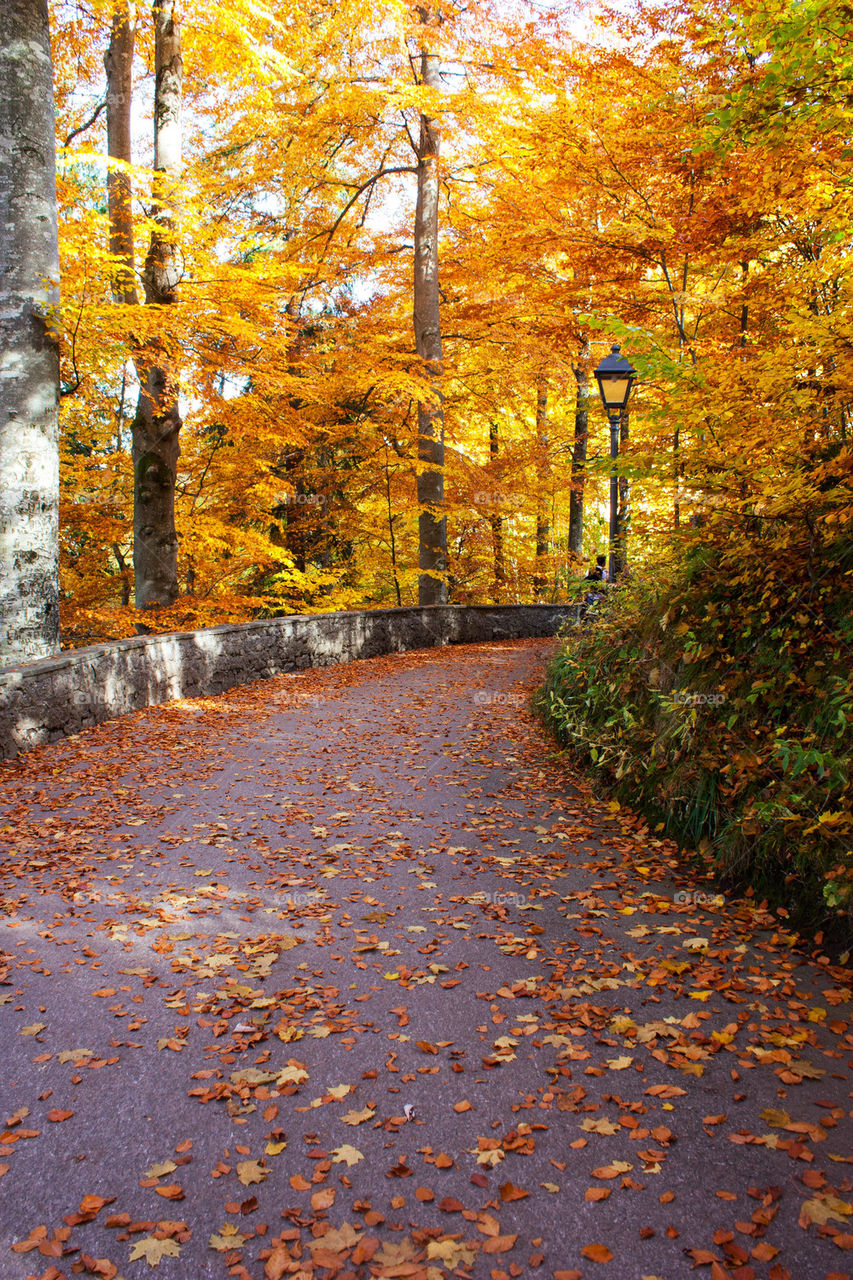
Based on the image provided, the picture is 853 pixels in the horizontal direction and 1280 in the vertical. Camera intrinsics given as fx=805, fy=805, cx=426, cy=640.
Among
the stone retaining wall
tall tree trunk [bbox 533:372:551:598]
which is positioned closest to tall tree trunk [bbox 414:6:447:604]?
the stone retaining wall

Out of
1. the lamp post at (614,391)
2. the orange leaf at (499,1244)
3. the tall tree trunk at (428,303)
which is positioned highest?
the tall tree trunk at (428,303)

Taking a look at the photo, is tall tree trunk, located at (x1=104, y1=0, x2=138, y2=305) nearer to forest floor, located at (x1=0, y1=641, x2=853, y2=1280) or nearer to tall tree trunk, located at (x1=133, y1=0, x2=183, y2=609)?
tall tree trunk, located at (x1=133, y1=0, x2=183, y2=609)

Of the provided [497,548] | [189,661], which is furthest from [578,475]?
[189,661]

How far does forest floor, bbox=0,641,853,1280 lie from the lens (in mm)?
2162

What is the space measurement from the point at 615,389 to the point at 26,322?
19.8ft

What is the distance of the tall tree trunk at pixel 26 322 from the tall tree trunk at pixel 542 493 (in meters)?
12.6

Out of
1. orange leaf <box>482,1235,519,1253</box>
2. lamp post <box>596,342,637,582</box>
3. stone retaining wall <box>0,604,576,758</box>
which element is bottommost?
orange leaf <box>482,1235,519,1253</box>

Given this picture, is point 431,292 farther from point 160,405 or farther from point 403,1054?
point 403,1054

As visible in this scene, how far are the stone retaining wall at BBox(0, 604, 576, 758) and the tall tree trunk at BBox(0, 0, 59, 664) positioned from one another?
620mm

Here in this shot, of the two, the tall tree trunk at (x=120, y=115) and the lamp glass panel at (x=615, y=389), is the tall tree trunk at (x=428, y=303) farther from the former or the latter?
the lamp glass panel at (x=615, y=389)

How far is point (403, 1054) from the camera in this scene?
9.79ft

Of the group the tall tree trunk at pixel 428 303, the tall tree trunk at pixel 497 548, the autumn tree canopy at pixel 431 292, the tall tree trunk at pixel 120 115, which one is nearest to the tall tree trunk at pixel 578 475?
the autumn tree canopy at pixel 431 292

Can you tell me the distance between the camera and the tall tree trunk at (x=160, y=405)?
1075 cm

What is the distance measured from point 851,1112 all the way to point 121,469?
13591mm
